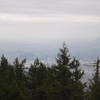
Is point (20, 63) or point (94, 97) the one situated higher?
point (20, 63)

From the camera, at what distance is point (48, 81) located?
98.5ft

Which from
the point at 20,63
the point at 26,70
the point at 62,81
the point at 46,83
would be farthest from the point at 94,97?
the point at 26,70

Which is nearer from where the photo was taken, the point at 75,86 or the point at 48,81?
the point at 75,86

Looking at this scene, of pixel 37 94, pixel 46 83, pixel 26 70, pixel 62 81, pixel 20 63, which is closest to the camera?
pixel 62 81

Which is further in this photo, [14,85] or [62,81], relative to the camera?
[14,85]

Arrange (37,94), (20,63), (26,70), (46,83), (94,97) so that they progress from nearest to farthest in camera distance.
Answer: (94,97), (46,83), (37,94), (20,63), (26,70)

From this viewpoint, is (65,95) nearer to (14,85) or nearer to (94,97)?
(14,85)

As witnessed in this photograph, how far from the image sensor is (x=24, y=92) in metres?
31.5

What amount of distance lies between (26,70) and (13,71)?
5111 millimetres

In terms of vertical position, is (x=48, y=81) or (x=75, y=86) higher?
(x=48, y=81)

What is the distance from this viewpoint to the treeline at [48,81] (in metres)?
28.2

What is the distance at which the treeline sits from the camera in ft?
92.5

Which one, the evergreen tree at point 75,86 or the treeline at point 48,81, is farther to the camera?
the evergreen tree at point 75,86

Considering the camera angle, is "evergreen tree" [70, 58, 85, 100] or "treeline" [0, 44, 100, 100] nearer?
"treeline" [0, 44, 100, 100]
